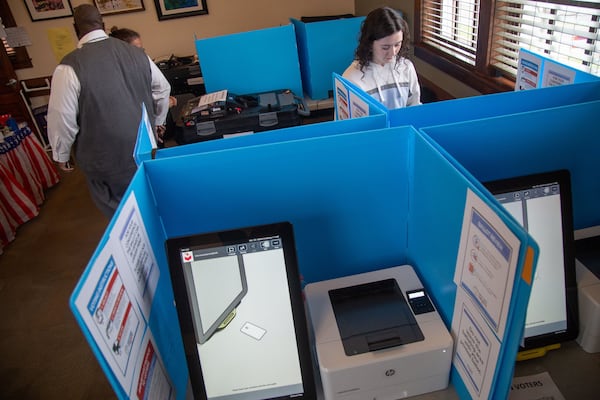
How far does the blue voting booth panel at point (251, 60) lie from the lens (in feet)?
9.25

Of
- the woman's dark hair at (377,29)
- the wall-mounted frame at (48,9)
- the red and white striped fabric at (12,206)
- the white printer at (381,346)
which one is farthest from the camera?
the wall-mounted frame at (48,9)

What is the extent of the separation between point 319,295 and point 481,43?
1739 mm

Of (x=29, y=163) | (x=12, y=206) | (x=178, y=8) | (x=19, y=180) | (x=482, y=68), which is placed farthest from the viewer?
(x=178, y=8)

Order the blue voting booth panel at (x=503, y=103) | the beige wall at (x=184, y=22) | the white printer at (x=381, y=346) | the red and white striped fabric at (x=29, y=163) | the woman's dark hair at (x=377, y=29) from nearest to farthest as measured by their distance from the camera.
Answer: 1. the white printer at (x=381, y=346)
2. the blue voting booth panel at (x=503, y=103)
3. the woman's dark hair at (x=377, y=29)
4. the red and white striped fabric at (x=29, y=163)
5. the beige wall at (x=184, y=22)

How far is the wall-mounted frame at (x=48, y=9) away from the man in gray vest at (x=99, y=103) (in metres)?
2.46

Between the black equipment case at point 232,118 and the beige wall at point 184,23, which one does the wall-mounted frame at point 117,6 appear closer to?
the beige wall at point 184,23

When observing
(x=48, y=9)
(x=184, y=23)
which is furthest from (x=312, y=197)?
(x=48, y=9)

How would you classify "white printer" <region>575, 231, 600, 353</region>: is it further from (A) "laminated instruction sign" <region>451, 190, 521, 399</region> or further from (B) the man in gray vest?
(B) the man in gray vest

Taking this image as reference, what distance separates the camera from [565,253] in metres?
0.93

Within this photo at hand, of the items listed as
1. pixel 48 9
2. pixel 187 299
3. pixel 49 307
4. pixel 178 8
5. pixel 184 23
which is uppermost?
pixel 48 9

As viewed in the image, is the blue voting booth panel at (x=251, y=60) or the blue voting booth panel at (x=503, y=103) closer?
the blue voting booth panel at (x=503, y=103)

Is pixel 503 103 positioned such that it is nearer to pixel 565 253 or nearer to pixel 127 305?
pixel 565 253

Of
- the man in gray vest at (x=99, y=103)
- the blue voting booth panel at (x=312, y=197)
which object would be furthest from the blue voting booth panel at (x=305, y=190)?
the man in gray vest at (x=99, y=103)

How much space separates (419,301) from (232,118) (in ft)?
5.72
